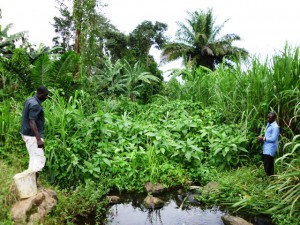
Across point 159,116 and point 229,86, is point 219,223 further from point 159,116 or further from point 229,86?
point 159,116

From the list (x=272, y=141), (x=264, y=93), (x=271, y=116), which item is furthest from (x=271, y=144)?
(x=264, y=93)

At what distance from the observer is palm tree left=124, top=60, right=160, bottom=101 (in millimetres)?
14309

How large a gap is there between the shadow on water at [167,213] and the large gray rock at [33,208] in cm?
58

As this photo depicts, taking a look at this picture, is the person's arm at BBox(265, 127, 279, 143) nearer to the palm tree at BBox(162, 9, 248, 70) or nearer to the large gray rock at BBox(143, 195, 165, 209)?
the large gray rock at BBox(143, 195, 165, 209)

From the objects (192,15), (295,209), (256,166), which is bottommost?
(295,209)

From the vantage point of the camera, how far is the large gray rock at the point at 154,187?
547 centimetres

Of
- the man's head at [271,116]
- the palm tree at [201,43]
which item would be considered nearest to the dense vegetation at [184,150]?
the man's head at [271,116]

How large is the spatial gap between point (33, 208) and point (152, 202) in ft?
6.25

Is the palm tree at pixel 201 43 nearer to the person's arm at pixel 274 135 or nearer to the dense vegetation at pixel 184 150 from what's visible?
the dense vegetation at pixel 184 150

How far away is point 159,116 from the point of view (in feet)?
27.8

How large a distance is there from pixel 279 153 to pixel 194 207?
6.25 feet

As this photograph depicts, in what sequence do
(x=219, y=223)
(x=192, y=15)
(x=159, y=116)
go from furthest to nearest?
(x=192, y=15) < (x=159, y=116) < (x=219, y=223)

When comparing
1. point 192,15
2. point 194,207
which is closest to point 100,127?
point 194,207

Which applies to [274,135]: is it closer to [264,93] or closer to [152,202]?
[264,93]
